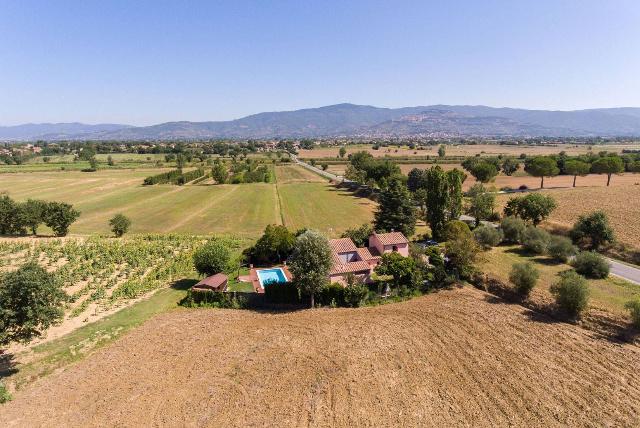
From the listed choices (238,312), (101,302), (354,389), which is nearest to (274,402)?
(354,389)

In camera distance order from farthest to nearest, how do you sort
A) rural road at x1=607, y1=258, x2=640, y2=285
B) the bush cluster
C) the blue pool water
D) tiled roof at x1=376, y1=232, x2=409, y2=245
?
the bush cluster, tiled roof at x1=376, y1=232, x2=409, y2=245, the blue pool water, rural road at x1=607, y1=258, x2=640, y2=285

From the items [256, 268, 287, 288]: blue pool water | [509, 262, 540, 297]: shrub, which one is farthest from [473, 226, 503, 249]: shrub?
[256, 268, 287, 288]: blue pool water

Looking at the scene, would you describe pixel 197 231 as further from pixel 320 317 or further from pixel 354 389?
pixel 354 389

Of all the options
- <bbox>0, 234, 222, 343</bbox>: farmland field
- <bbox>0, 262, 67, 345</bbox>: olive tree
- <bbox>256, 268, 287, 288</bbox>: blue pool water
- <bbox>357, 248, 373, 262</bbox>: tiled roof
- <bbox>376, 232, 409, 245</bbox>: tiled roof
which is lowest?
<bbox>256, 268, 287, 288</bbox>: blue pool water

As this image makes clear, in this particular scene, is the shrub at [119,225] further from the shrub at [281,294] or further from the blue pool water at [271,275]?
the shrub at [281,294]

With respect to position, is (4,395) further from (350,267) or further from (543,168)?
(543,168)

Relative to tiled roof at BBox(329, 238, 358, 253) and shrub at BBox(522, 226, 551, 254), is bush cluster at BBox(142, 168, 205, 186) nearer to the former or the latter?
tiled roof at BBox(329, 238, 358, 253)

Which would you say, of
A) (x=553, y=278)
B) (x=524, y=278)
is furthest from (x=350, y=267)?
(x=553, y=278)
